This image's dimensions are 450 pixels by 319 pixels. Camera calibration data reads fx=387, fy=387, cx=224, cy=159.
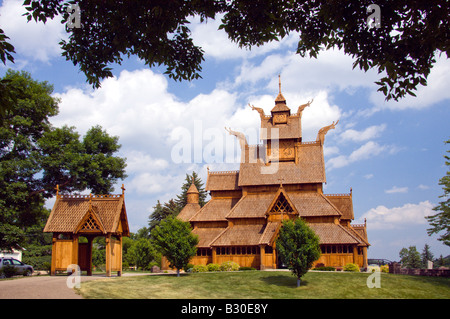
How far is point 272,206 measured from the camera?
40844 mm

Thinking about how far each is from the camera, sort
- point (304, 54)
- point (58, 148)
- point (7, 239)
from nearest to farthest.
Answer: point (304, 54) < point (7, 239) < point (58, 148)

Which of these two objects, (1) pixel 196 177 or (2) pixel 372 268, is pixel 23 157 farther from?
(1) pixel 196 177

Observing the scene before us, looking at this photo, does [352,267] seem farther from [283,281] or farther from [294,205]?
[283,281]

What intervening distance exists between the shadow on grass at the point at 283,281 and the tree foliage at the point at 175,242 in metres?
6.88

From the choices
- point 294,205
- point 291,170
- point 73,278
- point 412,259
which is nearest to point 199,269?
point 294,205

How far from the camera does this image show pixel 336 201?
45500 mm

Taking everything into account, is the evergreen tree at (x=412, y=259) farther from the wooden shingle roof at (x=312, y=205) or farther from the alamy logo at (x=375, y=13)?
the alamy logo at (x=375, y=13)

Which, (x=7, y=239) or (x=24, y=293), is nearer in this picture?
(x=24, y=293)

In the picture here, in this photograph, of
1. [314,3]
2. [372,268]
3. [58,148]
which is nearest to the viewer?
[314,3]

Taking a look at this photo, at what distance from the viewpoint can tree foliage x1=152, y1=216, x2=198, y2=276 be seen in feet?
105

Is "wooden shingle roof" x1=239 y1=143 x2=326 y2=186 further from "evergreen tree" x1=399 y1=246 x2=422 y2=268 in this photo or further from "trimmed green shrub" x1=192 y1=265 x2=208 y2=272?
"evergreen tree" x1=399 y1=246 x2=422 y2=268

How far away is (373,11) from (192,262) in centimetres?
3545

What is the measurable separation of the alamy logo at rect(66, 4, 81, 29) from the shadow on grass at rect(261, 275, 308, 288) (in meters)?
22.1

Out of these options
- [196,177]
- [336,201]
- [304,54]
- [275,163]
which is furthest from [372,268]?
[196,177]
